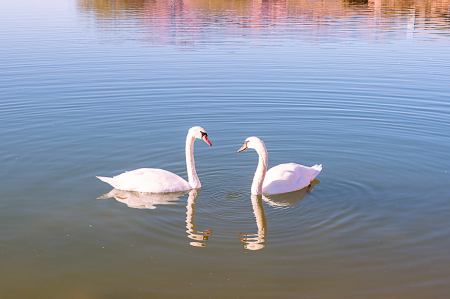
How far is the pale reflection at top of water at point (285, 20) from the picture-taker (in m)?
37.7

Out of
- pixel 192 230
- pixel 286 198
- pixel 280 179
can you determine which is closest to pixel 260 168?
pixel 280 179

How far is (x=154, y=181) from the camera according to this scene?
10281 mm

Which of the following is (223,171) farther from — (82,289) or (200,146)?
(82,289)

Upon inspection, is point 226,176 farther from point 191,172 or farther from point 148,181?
point 148,181

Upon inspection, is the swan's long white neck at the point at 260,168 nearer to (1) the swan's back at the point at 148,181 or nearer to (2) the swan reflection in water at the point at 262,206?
(2) the swan reflection in water at the point at 262,206

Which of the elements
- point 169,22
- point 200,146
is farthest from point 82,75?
point 169,22

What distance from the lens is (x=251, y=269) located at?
25.0ft

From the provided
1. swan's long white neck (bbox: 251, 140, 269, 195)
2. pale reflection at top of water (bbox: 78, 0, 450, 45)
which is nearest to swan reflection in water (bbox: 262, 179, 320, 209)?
swan's long white neck (bbox: 251, 140, 269, 195)

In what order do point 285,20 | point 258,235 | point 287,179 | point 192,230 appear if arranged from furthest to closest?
point 285,20 < point 287,179 < point 192,230 < point 258,235

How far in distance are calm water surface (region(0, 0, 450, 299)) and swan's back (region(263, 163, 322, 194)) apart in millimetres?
210

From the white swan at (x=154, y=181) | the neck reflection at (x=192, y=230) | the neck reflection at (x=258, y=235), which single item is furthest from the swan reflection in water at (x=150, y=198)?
the neck reflection at (x=258, y=235)

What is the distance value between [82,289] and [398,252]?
4.79 m

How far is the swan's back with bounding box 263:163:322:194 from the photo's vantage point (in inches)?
413

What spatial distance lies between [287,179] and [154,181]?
270 cm
